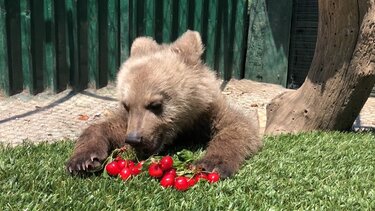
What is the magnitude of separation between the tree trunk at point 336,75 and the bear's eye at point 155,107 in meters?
1.95

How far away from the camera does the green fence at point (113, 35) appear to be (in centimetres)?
723

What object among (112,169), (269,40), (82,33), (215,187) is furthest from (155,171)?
(269,40)

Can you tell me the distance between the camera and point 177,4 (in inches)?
334

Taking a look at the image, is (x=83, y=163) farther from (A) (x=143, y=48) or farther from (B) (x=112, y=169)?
(A) (x=143, y=48)

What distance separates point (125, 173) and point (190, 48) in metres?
1.28

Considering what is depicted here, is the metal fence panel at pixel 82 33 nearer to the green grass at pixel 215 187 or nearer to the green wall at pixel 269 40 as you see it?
the green wall at pixel 269 40

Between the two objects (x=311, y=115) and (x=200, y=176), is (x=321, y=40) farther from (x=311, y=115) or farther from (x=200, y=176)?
(x=200, y=176)

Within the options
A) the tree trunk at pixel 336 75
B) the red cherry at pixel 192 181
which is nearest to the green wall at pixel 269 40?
the tree trunk at pixel 336 75

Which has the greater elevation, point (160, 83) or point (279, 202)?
point (160, 83)

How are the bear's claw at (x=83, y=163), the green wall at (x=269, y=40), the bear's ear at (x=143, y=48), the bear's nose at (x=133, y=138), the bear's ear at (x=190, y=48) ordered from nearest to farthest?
the bear's claw at (x=83, y=163) → the bear's nose at (x=133, y=138) → the bear's ear at (x=190, y=48) → the bear's ear at (x=143, y=48) → the green wall at (x=269, y=40)

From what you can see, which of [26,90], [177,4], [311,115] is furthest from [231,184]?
[177,4]

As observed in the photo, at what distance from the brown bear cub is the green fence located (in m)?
3.40

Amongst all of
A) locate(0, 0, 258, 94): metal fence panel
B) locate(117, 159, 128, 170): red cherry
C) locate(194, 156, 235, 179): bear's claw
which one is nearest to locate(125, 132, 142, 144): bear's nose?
locate(117, 159, 128, 170): red cherry

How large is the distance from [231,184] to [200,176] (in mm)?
205
